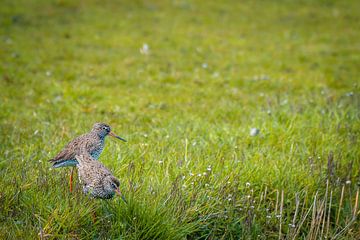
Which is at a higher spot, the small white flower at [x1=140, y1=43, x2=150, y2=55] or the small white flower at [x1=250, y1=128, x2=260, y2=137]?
the small white flower at [x1=140, y1=43, x2=150, y2=55]

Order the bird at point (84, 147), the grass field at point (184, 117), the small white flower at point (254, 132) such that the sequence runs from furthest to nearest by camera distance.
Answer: the small white flower at point (254, 132) → the bird at point (84, 147) → the grass field at point (184, 117)

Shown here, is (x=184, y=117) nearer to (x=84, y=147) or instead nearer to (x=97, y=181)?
(x=84, y=147)

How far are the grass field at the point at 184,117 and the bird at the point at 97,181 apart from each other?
14cm

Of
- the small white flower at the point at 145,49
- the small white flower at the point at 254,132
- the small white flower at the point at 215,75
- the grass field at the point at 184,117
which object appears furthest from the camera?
the small white flower at the point at 145,49

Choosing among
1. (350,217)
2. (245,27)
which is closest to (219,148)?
(350,217)

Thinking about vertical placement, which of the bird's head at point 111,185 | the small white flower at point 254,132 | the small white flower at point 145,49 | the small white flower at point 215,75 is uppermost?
the bird's head at point 111,185

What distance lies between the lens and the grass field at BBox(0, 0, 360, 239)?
5.06 metres

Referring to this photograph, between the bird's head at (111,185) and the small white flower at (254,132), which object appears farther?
the small white flower at (254,132)

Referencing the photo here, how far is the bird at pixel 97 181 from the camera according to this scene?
474cm

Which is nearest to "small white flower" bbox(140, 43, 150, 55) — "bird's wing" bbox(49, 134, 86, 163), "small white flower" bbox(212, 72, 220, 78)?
"small white flower" bbox(212, 72, 220, 78)

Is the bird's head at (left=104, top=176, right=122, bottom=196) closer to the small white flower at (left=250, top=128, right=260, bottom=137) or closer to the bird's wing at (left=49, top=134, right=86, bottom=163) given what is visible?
the bird's wing at (left=49, top=134, right=86, bottom=163)

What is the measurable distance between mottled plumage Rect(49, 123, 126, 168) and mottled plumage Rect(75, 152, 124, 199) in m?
0.38

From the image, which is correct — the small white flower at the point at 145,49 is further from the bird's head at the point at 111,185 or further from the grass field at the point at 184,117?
the bird's head at the point at 111,185

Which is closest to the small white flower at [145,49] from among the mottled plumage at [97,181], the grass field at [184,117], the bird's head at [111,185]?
the grass field at [184,117]
